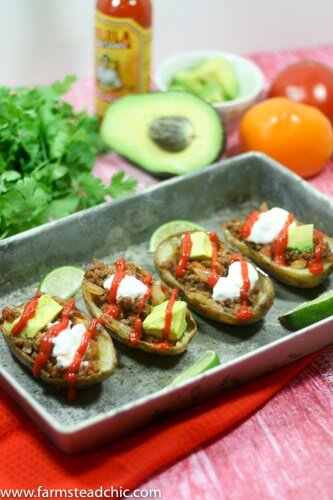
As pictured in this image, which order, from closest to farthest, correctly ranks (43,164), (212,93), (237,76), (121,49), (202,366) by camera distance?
(202,366)
(43,164)
(121,49)
(212,93)
(237,76)

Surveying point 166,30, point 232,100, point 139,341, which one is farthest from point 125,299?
point 166,30

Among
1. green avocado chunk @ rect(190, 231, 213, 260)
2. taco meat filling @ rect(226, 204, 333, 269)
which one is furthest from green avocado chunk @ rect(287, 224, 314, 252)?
green avocado chunk @ rect(190, 231, 213, 260)

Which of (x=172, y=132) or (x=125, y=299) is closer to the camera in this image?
(x=125, y=299)

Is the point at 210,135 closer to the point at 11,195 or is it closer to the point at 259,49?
the point at 11,195

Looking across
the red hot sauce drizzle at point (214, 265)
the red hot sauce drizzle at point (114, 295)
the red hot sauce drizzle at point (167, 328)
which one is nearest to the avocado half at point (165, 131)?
the red hot sauce drizzle at point (214, 265)

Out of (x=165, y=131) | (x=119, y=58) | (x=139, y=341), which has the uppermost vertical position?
(x=119, y=58)

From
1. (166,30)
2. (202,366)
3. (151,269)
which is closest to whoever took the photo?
(202,366)

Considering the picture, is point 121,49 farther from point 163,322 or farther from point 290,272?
point 163,322

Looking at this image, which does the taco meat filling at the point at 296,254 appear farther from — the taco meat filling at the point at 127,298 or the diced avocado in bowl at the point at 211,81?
the diced avocado in bowl at the point at 211,81
